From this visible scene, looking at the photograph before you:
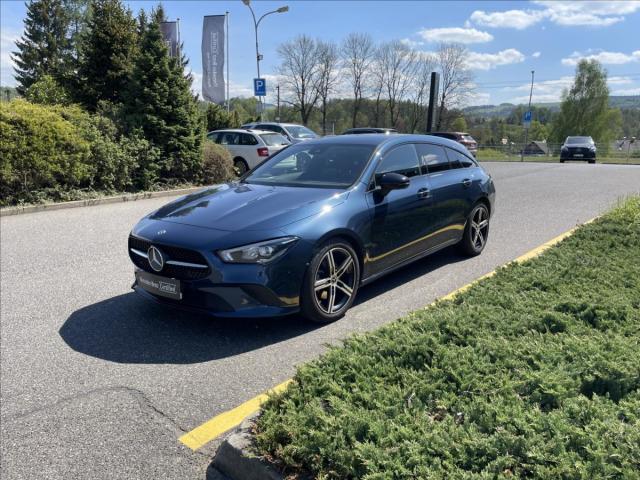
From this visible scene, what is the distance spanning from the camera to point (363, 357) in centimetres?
302

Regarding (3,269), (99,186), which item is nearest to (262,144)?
(99,186)

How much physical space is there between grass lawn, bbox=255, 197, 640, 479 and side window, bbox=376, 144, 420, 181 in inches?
65.7

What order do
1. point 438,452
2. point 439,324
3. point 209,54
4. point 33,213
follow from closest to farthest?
point 438,452, point 439,324, point 33,213, point 209,54

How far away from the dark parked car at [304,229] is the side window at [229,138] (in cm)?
1130

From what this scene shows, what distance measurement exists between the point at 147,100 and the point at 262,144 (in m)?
3.93

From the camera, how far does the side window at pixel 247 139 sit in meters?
16.0

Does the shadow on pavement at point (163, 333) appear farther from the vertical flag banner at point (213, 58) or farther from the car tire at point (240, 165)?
the vertical flag banner at point (213, 58)

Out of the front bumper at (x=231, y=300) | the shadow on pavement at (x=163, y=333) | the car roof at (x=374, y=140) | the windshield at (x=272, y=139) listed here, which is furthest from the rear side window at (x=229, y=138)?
the front bumper at (x=231, y=300)

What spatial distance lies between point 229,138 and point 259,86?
10.3 m

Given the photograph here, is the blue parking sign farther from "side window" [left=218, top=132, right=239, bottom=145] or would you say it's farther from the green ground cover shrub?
the green ground cover shrub

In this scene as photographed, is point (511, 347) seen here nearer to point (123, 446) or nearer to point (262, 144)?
point (123, 446)

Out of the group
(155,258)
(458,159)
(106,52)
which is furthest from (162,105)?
(155,258)

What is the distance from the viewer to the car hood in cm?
403

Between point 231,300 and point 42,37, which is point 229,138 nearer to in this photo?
point 231,300
